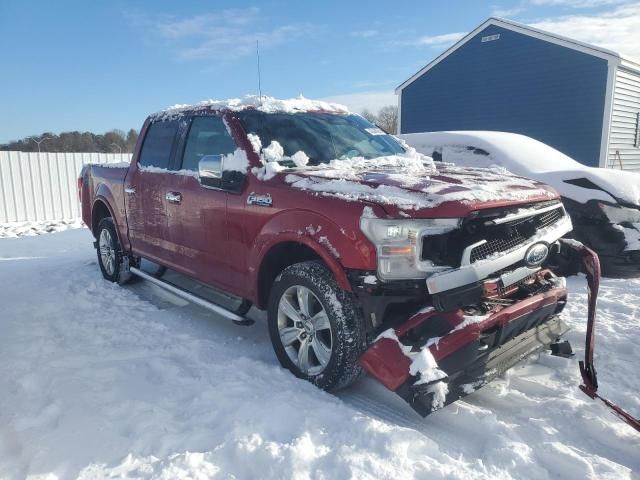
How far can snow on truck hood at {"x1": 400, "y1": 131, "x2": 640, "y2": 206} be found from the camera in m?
4.86

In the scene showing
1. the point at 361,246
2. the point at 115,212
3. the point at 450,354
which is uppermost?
the point at 361,246

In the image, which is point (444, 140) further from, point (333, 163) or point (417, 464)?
point (417, 464)

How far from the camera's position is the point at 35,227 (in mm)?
11680

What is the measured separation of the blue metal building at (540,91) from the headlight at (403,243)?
1378 cm

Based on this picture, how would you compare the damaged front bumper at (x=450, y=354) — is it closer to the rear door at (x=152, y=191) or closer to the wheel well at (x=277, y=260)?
the wheel well at (x=277, y=260)

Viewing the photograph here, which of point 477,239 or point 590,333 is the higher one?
point 477,239

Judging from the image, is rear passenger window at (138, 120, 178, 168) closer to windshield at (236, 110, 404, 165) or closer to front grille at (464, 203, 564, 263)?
windshield at (236, 110, 404, 165)

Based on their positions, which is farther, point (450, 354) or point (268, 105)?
point (268, 105)

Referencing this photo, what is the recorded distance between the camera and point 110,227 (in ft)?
18.6

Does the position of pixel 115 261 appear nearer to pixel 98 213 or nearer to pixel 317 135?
pixel 98 213

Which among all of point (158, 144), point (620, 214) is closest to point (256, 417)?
point (158, 144)

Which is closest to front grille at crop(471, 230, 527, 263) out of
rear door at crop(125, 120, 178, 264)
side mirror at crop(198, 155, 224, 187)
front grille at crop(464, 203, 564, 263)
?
front grille at crop(464, 203, 564, 263)

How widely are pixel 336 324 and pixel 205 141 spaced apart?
2148 mm

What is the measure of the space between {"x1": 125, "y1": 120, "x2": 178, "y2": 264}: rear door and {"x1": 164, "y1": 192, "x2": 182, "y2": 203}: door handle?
0.08 meters
